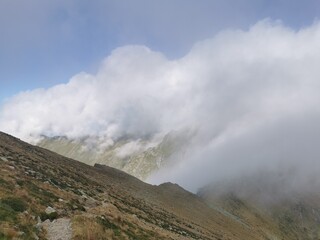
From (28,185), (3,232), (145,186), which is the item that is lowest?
(3,232)

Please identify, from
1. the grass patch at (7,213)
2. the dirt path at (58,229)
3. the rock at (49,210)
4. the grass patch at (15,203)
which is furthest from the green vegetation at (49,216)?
the grass patch at (7,213)

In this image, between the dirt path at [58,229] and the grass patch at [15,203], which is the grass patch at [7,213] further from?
A: the dirt path at [58,229]

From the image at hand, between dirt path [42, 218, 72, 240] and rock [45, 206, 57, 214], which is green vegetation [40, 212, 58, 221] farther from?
dirt path [42, 218, 72, 240]

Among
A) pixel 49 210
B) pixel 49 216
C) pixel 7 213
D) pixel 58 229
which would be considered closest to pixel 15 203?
pixel 49 216

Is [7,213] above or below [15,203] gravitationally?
below

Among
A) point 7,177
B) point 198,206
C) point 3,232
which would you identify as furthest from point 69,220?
point 198,206

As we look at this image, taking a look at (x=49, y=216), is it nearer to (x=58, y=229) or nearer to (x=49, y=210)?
(x=49, y=210)

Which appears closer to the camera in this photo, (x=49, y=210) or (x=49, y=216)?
(x=49, y=216)

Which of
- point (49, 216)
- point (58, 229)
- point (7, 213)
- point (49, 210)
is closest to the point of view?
point (7, 213)

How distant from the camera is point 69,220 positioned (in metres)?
32.6

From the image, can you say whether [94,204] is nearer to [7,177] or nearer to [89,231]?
[7,177]

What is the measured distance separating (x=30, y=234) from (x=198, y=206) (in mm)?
128089

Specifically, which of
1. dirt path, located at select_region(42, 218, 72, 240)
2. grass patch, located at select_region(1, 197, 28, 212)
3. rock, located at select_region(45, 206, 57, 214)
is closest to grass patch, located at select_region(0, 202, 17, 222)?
grass patch, located at select_region(1, 197, 28, 212)

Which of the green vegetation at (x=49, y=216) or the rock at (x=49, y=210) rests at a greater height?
the rock at (x=49, y=210)
